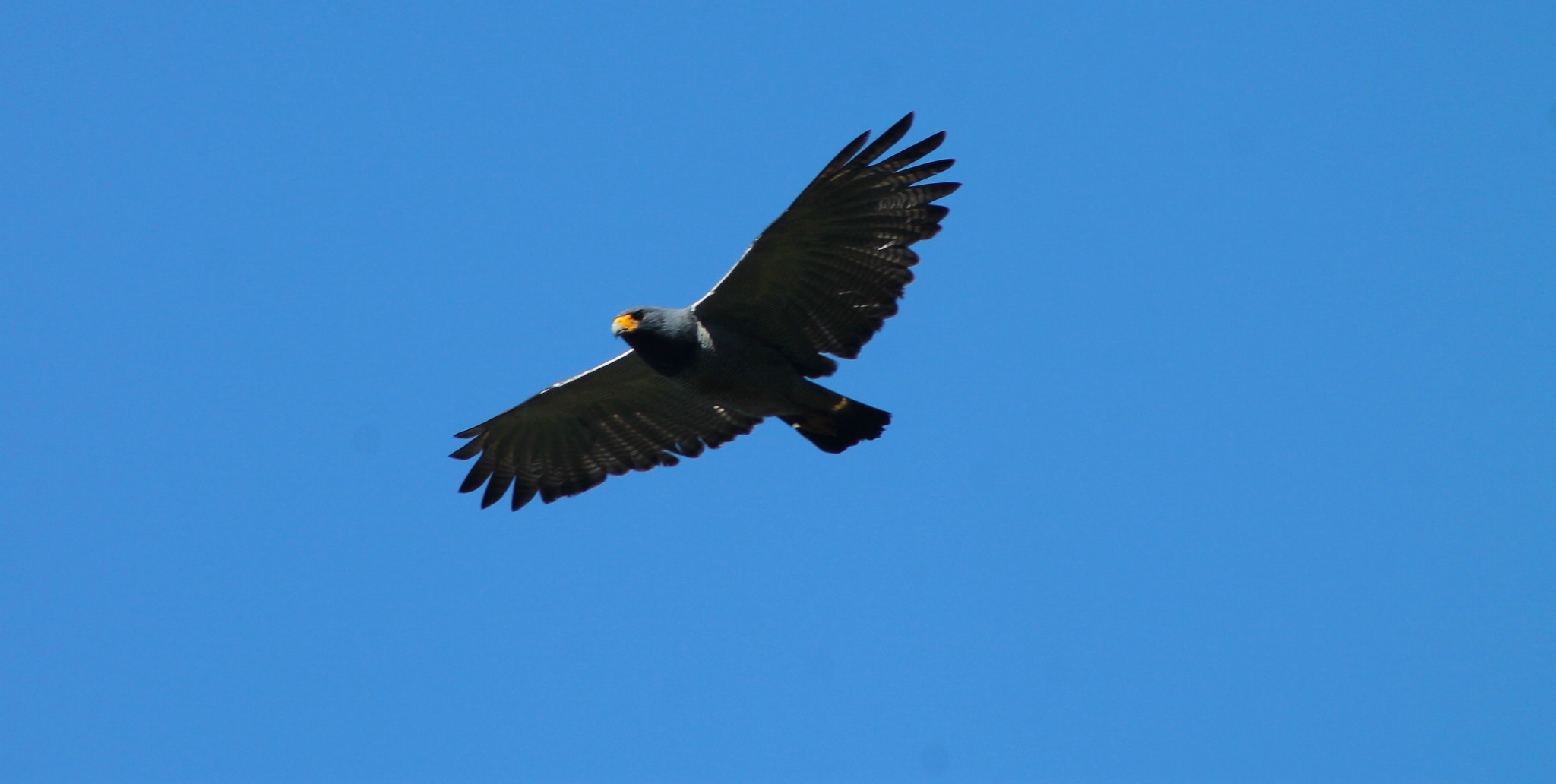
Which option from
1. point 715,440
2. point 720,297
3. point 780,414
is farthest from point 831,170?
→ point 715,440

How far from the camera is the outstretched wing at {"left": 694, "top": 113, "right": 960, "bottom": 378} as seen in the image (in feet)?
34.6

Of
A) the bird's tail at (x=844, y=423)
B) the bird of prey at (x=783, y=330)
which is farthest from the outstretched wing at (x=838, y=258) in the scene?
the bird's tail at (x=844, y=423)

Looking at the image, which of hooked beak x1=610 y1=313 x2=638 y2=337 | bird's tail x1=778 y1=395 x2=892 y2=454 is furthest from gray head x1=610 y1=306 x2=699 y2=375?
bird's tail x1=778 y1=395 x2=892 y2=454

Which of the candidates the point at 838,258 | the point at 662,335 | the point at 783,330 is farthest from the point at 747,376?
the point at 838,258

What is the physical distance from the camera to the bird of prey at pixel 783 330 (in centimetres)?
1062

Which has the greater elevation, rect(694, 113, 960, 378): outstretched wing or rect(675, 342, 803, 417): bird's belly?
rect(694, 113, 960, 378): outstretched wing

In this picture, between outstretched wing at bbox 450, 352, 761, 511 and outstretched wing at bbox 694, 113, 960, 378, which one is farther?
outstretched wing at bbox 450, 352, 761, 511

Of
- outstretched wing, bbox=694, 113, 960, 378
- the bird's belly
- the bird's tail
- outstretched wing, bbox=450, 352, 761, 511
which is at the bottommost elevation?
the bird's tail

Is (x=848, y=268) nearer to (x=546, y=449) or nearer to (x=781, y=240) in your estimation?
(x=781, y=240)

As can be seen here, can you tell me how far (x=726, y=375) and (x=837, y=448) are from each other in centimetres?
121

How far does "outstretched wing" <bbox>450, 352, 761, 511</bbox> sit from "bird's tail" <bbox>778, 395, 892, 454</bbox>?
3.37 ft

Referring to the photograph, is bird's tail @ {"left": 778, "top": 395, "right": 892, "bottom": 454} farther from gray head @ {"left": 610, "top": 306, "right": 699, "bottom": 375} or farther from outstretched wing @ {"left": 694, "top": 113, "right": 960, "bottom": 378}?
gray head @ {"left": 610, "top": 306, "right": 699, "bottom": 375}

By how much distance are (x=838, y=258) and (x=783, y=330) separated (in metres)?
0.81

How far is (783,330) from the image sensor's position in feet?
36.9
